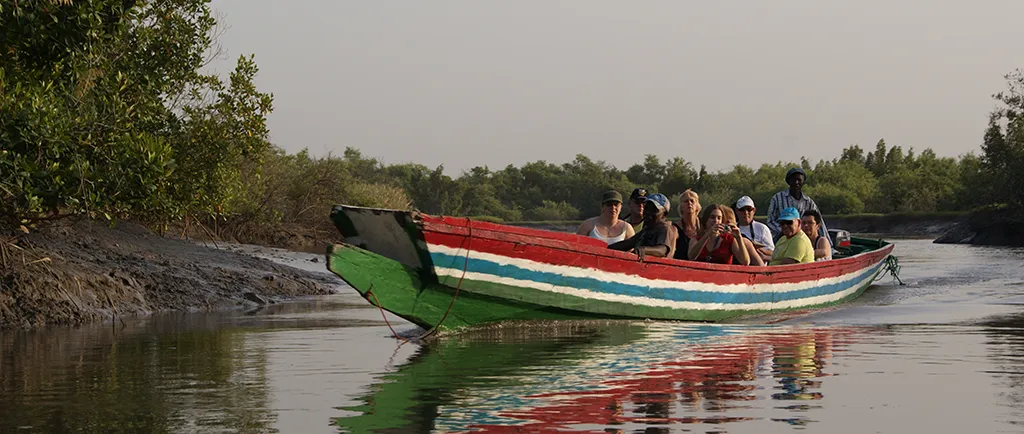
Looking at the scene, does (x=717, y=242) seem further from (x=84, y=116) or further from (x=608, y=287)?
(x=84, y=116)

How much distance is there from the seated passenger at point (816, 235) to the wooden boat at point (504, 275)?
7.85 feet

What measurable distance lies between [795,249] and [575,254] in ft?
12.9

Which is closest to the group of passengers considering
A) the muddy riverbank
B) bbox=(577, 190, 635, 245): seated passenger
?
bbox=(577, 190, 635, 245): seated passenger

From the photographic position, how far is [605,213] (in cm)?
1296

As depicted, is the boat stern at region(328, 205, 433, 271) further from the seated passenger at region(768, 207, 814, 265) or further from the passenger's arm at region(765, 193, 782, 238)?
the passenger's arm at region(765, 193, 782, 238)

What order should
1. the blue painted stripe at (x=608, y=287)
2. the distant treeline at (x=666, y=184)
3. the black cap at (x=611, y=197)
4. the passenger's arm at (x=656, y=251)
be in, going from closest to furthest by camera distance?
1. the blue painted stripe at (x=608, y=287)
2. the passenger's arm at (x=656, y=251)
3. the black cap at (x=611, y=197)
4. the distant treeline at (x=666, y=184)

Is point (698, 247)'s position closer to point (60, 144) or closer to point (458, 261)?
point (458, 261)

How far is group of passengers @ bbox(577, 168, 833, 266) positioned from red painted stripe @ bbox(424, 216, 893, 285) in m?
0.17

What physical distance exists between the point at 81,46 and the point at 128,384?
4833mm

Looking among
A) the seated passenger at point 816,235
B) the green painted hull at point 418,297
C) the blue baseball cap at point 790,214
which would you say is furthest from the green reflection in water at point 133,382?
the seated passenger at point 816,235

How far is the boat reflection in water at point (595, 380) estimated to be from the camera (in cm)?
658

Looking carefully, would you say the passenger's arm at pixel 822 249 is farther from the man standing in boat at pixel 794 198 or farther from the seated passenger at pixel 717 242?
the seated passenger at pixel 717 242

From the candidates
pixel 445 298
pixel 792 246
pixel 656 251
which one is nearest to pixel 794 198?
pixel 792 246

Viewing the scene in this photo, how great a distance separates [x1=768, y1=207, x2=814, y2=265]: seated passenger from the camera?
14211 millimetres
